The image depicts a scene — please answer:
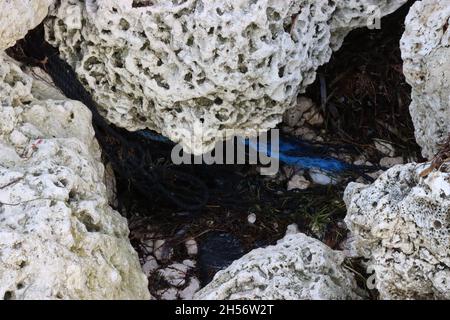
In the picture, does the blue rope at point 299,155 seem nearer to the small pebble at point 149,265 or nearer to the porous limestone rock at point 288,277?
the small pebble at point 149,265

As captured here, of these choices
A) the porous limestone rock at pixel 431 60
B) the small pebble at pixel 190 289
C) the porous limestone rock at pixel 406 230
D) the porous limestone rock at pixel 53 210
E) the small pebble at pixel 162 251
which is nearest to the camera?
the porous limestone rock at pixel 406 230

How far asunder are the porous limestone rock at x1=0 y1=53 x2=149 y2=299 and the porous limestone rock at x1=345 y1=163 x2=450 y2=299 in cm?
66

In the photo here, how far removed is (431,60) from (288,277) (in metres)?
0.75

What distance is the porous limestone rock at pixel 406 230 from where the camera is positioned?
1794mm

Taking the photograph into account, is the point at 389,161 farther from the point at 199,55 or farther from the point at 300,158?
the point at 199,55

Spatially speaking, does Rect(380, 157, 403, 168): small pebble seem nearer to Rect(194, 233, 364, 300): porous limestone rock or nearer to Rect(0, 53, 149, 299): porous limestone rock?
Rect(194, 233, 364, 300): porous limestone rock

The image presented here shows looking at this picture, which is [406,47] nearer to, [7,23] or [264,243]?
[264,243]

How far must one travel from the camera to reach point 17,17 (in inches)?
88.0

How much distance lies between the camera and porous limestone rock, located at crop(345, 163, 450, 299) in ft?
5.89

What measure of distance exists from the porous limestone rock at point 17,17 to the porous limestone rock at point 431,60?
3.52ft

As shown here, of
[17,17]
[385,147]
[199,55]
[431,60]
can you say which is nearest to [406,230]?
[431,60]

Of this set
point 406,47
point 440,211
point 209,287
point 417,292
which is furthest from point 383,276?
point 406,47

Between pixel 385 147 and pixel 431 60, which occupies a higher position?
pixel 431 60

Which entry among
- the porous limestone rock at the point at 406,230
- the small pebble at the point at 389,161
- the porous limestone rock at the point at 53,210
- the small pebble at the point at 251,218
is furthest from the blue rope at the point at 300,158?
the porous limestone rock at the point at 406,230
